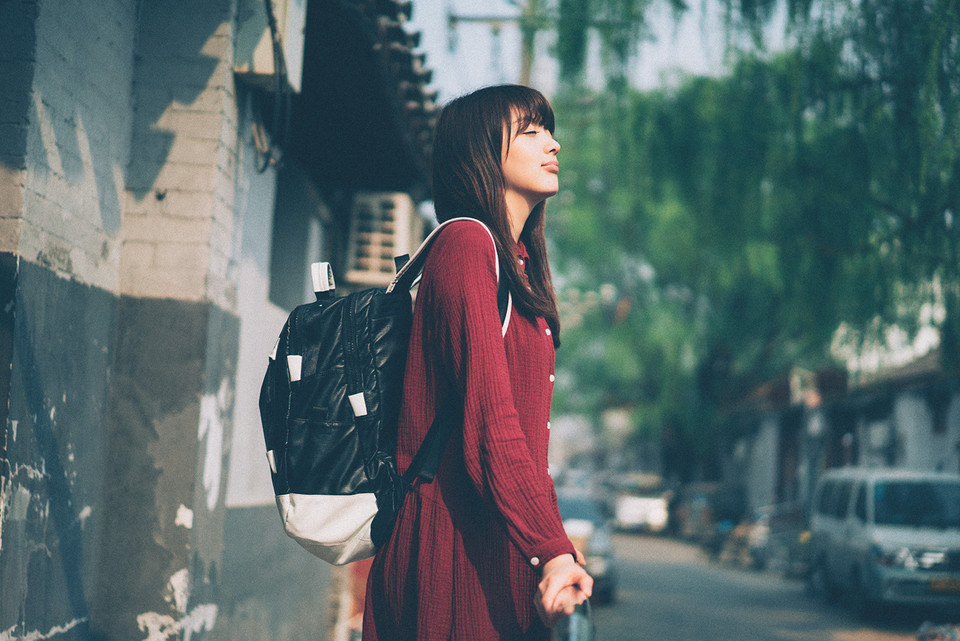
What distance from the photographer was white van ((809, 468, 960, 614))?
1118 cm

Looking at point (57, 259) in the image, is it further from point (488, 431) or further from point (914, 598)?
point (914, 598)

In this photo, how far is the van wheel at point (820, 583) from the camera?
14.0 m

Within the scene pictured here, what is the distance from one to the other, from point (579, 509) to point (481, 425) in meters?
12.4

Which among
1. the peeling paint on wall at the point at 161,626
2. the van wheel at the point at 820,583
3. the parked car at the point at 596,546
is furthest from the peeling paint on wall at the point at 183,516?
the van wheel at the point at 820,583

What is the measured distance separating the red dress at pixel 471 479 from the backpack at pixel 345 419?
0.04 m

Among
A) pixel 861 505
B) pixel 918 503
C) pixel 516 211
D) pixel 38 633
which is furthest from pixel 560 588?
pixel 861 505

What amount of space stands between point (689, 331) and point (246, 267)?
2049 centimetres

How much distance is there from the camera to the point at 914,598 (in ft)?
36.5

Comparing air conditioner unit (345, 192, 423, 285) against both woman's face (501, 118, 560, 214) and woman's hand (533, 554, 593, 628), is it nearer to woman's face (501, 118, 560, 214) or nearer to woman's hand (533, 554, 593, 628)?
woman's face (501, 118, 560, 214)

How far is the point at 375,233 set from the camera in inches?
286

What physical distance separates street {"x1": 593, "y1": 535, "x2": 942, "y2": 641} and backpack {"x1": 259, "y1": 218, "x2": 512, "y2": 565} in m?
8.58

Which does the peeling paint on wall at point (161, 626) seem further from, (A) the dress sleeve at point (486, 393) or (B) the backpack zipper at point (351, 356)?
(A) the dress sleeve at point (486, 393)

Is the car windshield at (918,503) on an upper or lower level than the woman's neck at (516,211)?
lower

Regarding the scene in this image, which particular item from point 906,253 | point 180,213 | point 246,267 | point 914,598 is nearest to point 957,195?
point 906,253
